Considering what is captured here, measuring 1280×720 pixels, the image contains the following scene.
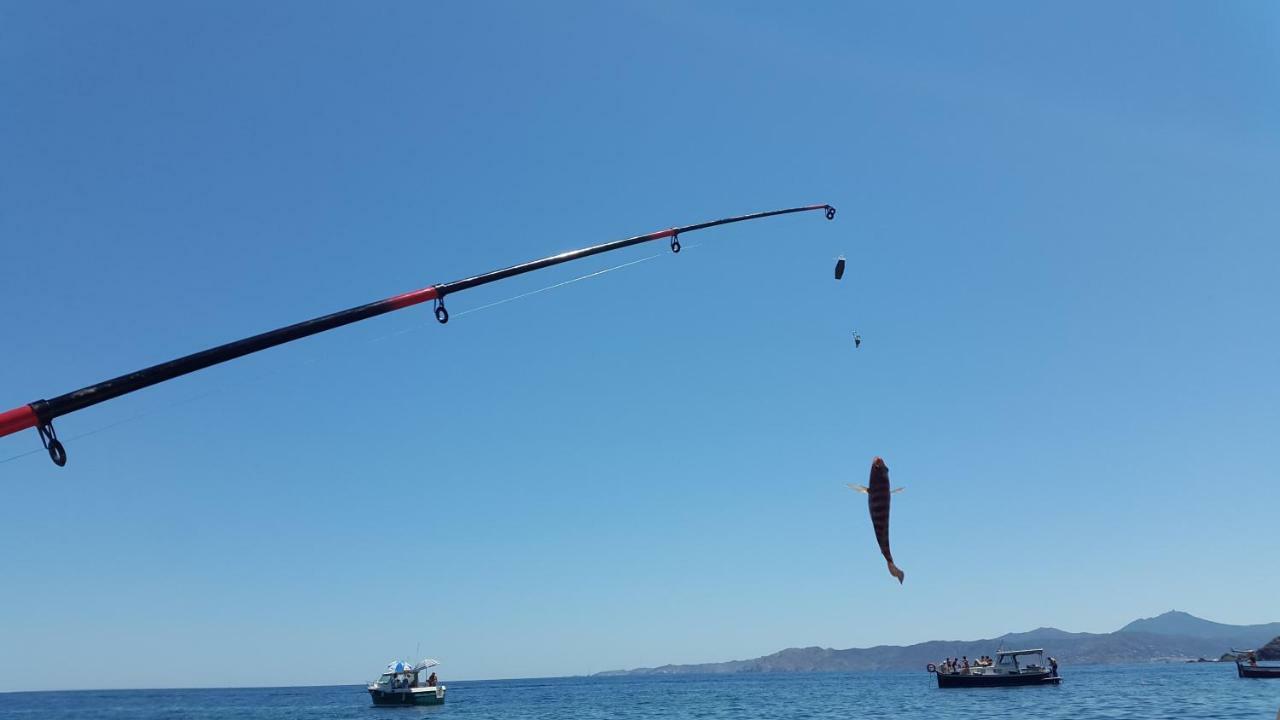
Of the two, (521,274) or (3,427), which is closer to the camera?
(3,427)

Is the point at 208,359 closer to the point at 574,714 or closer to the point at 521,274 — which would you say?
the point at 521,274

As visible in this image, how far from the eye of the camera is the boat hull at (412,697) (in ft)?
259

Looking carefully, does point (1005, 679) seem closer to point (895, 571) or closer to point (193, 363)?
point (895, 571)

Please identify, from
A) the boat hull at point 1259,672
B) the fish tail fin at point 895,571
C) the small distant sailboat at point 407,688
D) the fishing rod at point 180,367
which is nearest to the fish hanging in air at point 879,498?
the fish tail fin at point 895,571

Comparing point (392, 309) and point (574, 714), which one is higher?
point (392, 309)

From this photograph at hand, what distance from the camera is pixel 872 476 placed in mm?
13852

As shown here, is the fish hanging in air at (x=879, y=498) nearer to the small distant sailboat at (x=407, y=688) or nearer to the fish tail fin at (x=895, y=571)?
the fish tail fin at (x=895, y=571)

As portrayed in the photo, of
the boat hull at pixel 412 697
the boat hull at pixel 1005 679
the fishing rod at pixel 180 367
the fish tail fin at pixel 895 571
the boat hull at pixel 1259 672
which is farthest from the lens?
the boat hull at pixel 1259 672

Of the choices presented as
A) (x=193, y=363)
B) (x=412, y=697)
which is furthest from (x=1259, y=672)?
(x=193, y=363)

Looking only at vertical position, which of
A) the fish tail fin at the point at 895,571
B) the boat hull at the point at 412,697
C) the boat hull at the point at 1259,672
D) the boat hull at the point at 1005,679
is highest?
the fish tail fin at the point at 895,571

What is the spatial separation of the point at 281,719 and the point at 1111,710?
257ft

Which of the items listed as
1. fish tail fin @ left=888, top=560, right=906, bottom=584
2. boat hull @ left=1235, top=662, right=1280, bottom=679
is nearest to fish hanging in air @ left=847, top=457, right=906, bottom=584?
fish tail fin @ left=888, top=560, right=906, bottom=584

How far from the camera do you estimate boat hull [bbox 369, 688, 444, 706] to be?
7888cm

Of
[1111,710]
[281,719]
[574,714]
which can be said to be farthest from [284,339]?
[281,719]
